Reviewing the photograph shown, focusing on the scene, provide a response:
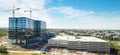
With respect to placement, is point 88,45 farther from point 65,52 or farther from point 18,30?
point 18,30

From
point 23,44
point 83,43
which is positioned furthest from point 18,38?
point 83,43

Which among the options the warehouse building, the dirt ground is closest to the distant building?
the dirt ground

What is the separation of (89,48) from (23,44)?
3072cm

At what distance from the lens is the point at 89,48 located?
8125 cm

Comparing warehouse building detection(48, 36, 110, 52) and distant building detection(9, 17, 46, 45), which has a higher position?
distant building detection(9, 17, 46, 45)

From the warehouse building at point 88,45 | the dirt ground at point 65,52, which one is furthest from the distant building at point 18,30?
the warehouse building at point 88,45

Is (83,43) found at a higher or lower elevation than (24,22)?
lower

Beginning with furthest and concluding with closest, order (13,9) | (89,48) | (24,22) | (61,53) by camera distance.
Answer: (13,9) < (24,22) < (89,48) < (61,53)

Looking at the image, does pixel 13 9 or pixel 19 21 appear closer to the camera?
pixel 19 21

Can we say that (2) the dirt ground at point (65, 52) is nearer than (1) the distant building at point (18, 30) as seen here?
Yes

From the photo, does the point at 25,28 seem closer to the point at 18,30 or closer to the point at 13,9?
the point at 18,30

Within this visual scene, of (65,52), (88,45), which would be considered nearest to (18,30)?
(65,52)

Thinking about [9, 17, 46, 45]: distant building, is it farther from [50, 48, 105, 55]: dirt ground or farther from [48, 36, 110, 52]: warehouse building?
[48, 36, 110, 52]: warehouse building

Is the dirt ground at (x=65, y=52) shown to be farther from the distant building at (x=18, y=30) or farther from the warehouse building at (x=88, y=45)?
the distant building at (x=18, y=30)
